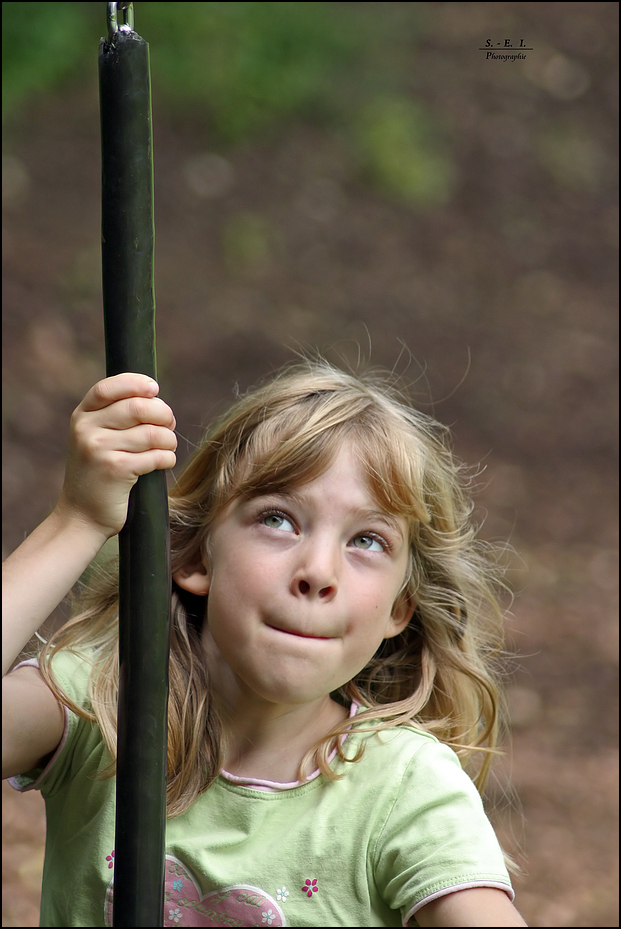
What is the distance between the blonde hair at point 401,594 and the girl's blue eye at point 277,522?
0.17ft

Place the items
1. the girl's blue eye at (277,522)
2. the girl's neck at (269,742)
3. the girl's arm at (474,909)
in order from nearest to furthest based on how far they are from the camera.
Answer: the girl's arm at (474,909), the girl's blue eye at (277,522), the girl's neck at (269,742)

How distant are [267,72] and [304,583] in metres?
8.06

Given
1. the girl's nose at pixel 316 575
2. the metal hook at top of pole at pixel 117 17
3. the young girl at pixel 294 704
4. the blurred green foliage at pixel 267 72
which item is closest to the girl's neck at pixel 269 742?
the young girl at pixel 294 704

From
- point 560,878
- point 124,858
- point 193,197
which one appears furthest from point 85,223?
point 124,858

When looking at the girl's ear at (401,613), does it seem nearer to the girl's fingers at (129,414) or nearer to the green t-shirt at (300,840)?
the green t-shirt at (300,840)

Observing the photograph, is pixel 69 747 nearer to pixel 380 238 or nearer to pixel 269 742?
pixel 269 742

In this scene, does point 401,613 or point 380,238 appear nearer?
point 401,613

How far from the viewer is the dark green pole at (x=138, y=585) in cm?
139

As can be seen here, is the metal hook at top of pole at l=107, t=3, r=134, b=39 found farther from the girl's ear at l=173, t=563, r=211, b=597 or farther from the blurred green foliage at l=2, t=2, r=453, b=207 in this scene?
the blurred green foliage at l=2, t=2, r=453, b=207

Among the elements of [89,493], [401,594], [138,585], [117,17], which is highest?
[117,17]

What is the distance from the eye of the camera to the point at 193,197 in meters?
8.39

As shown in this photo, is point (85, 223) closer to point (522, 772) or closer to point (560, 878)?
point (522, 772)

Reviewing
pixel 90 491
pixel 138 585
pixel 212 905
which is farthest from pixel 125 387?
pixel 212 905

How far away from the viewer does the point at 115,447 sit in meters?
1.49
